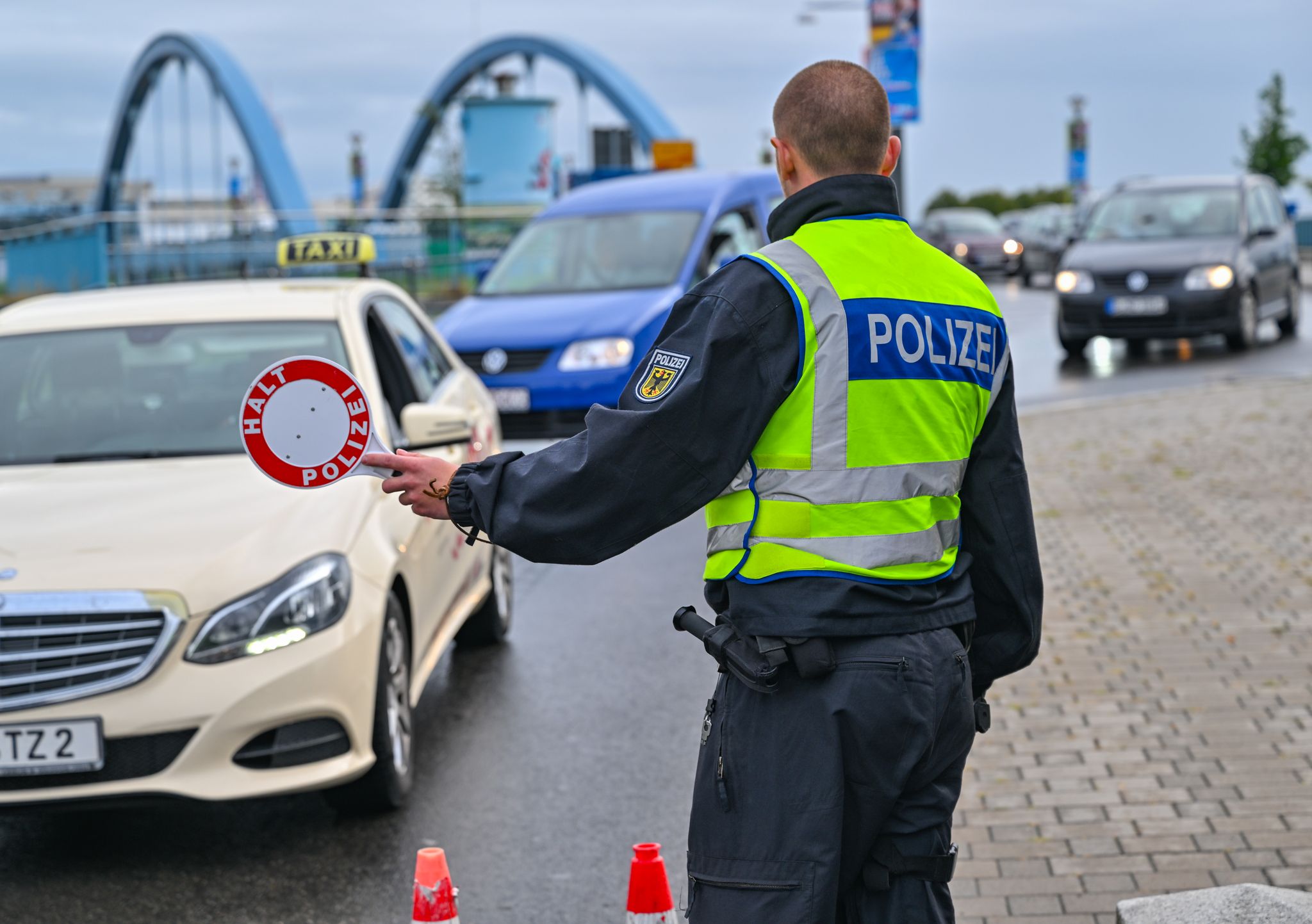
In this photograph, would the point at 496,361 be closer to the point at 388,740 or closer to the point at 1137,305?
the point at 388,740

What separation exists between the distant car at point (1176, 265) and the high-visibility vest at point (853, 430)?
15809mm

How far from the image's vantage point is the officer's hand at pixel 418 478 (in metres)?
2.78

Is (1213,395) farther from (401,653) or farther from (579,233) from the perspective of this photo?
(401,653)

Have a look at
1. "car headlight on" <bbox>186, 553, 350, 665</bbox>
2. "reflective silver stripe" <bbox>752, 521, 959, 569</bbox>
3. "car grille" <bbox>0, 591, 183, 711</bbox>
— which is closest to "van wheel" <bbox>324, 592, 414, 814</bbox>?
"car headlight on" <bbox>186, 553, 350, 665</bbox>

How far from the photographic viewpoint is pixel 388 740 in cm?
507

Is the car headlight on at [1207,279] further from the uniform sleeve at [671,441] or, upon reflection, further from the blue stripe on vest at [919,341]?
the uniform sleeve at [671,441]

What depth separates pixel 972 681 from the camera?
3078 mm

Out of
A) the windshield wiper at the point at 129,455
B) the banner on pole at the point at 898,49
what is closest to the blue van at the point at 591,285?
the banner on pole at the point at 898,49

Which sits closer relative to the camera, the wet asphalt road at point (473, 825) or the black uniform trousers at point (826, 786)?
the black uniform trousers at point (826, 786)

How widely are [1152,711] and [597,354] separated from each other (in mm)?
6858

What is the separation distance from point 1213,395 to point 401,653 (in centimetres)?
1153

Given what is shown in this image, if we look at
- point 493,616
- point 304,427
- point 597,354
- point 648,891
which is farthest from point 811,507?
point 597,354

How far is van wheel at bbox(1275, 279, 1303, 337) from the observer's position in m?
20.4

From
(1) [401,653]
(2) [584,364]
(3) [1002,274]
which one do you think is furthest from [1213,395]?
(3) [1002,274]
